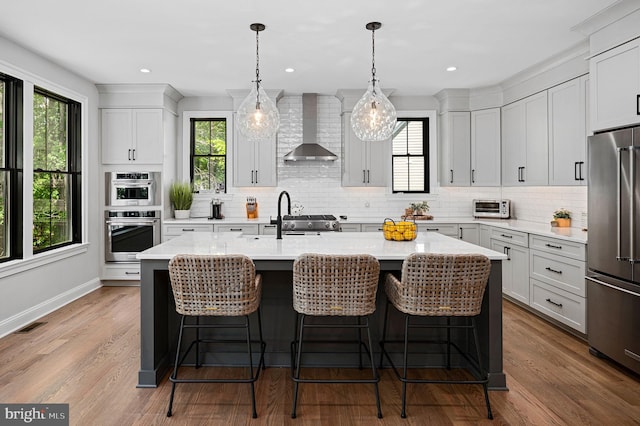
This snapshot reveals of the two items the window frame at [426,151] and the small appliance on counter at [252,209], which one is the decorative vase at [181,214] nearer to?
the small appliance on counter at [252,209]

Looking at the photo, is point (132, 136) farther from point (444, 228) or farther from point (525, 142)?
point (525, 142)

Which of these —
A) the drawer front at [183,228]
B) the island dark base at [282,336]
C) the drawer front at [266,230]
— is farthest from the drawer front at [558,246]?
the drawer front at [183,228]

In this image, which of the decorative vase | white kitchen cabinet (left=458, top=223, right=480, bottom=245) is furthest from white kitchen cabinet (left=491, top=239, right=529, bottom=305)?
the decorative vase

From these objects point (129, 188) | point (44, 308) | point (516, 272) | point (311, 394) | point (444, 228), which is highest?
point (129, 188)

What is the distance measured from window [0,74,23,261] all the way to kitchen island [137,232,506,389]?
6.29 ft

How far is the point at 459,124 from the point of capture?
599 centimetres

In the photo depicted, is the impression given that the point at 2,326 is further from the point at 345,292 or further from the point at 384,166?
the point at 384,166

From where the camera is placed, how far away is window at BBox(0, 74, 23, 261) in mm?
4047

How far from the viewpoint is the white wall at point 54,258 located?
398cm

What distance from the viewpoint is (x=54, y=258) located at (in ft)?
15.3

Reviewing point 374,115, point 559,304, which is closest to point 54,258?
point 374,115

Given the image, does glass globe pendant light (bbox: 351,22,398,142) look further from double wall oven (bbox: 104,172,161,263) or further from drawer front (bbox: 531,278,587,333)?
double wall oven (bbox: 104,172,161,263)

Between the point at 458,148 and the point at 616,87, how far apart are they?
108 inches

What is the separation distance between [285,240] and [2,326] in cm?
269
